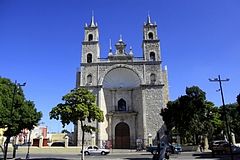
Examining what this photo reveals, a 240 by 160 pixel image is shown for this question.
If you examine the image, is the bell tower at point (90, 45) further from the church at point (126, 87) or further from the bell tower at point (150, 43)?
the bell tower at point (150, 43)

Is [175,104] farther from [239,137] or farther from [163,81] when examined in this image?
[239,137]

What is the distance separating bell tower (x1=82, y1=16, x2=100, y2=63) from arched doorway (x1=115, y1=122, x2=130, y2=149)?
11.9m

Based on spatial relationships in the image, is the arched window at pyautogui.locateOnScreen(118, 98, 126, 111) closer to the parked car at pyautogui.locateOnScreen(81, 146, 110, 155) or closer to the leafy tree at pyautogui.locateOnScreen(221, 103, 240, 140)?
the parked car at pyautogui.locateOnScreen(81, 146, 110, 155)

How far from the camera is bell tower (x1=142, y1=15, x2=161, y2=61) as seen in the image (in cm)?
4675

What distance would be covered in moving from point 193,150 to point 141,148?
26.9 feet

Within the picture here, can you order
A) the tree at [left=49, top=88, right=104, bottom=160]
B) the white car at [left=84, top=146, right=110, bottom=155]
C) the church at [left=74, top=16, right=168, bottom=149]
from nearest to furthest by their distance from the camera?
the tree at [left=49, top=88, right=104, bottom=160] < the white car at [left=84, top=146, right=110, bottom=155] < the church at [left=74, top=16, right=168, bottom=149]

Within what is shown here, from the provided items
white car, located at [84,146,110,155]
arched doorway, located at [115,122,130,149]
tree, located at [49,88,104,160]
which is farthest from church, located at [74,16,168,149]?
tree, located at [49,88,104,160]

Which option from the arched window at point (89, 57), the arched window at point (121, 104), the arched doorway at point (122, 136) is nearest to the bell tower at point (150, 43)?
the arched window at point (121, 104)

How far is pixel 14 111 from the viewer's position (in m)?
23.8

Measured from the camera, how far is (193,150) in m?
36.0

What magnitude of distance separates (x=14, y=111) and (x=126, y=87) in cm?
2550

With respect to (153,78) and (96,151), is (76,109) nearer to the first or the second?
(96,151)

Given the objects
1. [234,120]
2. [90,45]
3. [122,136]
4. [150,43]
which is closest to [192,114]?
[122,136]

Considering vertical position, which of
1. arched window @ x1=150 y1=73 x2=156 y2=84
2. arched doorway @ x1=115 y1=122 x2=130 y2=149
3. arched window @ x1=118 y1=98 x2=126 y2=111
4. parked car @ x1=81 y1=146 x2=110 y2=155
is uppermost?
arched window @ x1=150 y1=73 x2=156 y2=84
